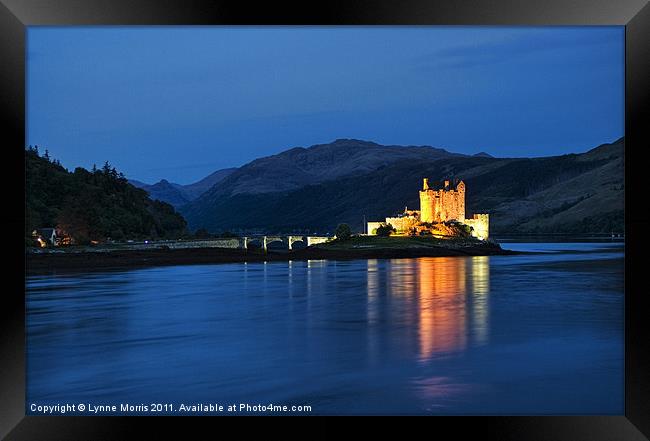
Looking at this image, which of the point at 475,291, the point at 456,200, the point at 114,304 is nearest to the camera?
the point at 114,304

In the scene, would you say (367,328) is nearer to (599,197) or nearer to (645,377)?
(645,377)

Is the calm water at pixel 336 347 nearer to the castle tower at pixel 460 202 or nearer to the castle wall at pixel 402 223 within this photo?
the castle wall at pixel 402 223

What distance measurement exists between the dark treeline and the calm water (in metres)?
25.0

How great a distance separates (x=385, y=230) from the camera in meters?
88.3

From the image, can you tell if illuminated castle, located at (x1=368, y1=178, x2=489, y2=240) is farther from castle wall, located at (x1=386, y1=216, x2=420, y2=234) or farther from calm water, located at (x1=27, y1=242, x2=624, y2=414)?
calm water, located at (x1=27, y1=242, x2=624, y2=414)

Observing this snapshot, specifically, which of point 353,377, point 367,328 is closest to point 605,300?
point 367,328

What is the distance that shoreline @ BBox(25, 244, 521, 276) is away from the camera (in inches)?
2234

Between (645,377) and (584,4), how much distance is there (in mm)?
3971

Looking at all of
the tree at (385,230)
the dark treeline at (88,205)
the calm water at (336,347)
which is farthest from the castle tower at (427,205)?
the calm water at (336,347)

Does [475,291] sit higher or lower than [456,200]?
lower

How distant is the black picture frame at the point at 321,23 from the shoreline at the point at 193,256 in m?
45.0

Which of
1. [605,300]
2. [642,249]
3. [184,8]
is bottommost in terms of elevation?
[605,300]

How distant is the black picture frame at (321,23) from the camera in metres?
7.33

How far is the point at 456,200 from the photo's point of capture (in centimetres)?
9625
